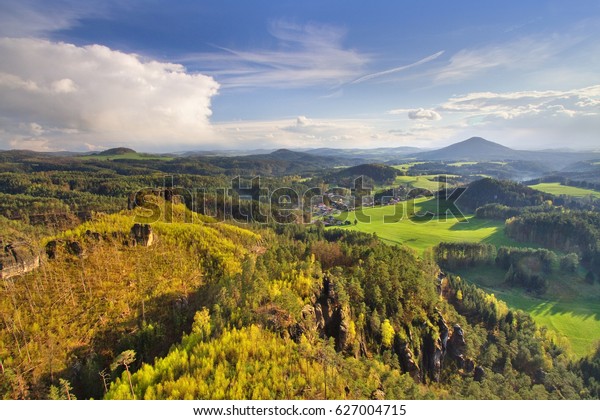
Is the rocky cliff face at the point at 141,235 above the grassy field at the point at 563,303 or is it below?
above

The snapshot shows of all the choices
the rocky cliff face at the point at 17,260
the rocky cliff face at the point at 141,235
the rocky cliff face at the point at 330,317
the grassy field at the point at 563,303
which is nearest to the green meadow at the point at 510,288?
the grassy field at the point at 563,303

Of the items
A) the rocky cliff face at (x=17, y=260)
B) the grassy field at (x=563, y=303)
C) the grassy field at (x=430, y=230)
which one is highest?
the rocky cliff face at (x=17, y=260)

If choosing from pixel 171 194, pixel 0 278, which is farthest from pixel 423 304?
pixel 171 194

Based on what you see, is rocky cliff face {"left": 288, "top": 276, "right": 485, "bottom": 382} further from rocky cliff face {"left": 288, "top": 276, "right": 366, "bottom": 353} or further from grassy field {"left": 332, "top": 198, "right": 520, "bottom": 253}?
grassy field {"left": 332, "top": 198, "right": 520, "bottom": 253}

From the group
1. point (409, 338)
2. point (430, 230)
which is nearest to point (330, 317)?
point (409, 338)

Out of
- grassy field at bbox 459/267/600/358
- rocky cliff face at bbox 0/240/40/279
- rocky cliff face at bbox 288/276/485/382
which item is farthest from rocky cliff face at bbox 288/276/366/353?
grassy field at bbox 459/267/600/358

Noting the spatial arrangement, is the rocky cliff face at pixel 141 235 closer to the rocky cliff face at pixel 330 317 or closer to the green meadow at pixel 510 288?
the rocky cliff face at pixel 330 317

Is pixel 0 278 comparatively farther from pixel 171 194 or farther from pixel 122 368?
pixel 171 194

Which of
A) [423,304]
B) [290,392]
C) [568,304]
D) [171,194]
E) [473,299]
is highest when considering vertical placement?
[171,194]
